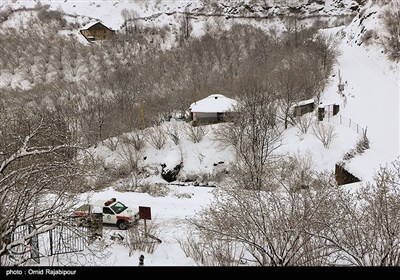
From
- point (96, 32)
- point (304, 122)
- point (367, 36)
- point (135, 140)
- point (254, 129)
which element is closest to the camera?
point (254, 129)

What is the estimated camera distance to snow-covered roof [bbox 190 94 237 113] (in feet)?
111

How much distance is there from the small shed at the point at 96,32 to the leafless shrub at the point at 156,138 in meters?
31.6

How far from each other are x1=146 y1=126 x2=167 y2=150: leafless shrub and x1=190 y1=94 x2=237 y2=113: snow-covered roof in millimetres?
3787

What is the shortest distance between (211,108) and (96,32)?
111 feet

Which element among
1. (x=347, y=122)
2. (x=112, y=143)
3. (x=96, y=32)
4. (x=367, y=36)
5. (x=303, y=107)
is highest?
(x=96, y=32)

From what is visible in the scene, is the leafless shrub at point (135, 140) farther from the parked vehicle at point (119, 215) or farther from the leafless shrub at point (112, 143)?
the parked vehicle at point (119, 215)

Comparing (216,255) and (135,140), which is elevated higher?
(135,140)

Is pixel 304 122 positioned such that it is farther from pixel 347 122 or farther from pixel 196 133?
pixel 196 133

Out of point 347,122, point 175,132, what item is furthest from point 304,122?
point 175,132

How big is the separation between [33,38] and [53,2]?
15709 mm

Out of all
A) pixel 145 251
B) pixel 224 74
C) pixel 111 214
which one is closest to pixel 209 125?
pixel 224 74

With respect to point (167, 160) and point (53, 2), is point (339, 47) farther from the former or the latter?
point (53, 2)

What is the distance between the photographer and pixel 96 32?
196 feet

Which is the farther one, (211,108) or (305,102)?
(211,108)
